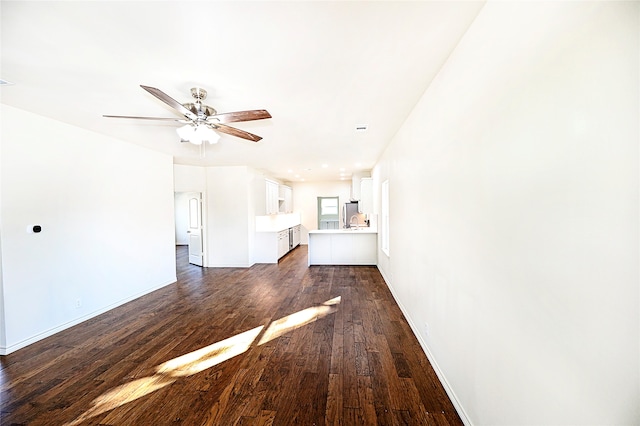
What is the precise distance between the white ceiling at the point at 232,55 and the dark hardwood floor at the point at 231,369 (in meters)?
2.65

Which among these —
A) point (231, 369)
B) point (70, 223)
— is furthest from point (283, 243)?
point (231, 369)

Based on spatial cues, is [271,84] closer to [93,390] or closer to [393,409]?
[393,409]

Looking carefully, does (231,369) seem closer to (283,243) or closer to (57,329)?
(57,329)

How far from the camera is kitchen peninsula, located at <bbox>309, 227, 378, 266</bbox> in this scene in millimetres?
6191

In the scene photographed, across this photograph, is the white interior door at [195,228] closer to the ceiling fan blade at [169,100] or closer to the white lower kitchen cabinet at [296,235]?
the white lower kitchen cabinet at [296,235]

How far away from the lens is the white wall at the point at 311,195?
9789 millimetres

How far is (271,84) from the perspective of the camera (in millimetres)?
2150

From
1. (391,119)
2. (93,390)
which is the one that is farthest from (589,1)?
(93,390)

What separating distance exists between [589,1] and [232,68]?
2.00 m

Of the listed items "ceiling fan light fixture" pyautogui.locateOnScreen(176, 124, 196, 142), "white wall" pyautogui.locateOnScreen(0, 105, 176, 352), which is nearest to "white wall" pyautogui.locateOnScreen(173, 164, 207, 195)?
"white wall" pyautogui.locateOnScreen(0, 105, 176, 352)

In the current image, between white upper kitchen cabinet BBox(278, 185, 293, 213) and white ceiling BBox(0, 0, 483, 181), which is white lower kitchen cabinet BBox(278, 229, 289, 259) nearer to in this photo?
white upper kitchen cabinet BBox(278, 185, 293, 213)

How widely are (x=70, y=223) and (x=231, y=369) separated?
3.02 metres

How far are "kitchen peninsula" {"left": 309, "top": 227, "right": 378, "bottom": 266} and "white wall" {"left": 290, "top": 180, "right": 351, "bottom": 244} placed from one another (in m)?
3.42

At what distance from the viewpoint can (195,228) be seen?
22.0 feet
